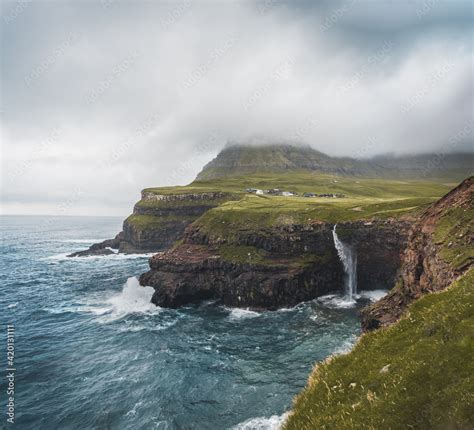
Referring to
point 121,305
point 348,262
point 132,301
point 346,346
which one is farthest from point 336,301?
point 121,305

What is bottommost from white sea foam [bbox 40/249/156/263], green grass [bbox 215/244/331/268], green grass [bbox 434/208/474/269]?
white sea foam [bbox 40/249/156/263]

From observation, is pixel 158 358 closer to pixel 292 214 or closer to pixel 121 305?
pixel 121 305

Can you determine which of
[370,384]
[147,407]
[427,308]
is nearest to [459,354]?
[370,384]

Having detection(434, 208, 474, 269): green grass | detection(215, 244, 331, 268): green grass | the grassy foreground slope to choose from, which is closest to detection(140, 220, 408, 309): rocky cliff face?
detection(215, 244, 331, 268): green grass

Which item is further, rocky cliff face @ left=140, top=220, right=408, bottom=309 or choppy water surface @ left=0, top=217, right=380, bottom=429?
rocky cliff face @ left=140, top=220, right=408, bottom=309

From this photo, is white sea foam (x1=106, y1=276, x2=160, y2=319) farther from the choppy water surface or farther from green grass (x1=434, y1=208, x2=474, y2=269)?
green grass (x1=434, y1=208, x2=474, y2=269)

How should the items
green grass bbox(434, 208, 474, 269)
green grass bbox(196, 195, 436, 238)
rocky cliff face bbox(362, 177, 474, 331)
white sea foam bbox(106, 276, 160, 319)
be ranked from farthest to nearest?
green grass bbox(196, 195, 436, 238)
white sea foam bbox(106, 276, 160, 319)
rocky cliff face bbox(362, 177, 474, 331)
green grass bbox(434, 208, 474, 269)

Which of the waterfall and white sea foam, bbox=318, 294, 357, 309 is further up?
the waterfall

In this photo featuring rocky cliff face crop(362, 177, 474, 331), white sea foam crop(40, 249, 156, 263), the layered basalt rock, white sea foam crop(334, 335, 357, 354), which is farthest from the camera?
the layered basalt rock
